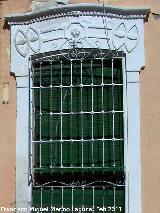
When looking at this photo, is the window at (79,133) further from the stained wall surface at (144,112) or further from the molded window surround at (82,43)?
the stained wall surface at (144,112)

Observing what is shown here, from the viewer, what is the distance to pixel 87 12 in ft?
23.2

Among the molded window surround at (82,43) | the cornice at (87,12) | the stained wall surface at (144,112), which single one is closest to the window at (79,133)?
the molded window surround at (82,43)

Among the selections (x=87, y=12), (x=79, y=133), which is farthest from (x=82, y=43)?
(x=79, y=133)

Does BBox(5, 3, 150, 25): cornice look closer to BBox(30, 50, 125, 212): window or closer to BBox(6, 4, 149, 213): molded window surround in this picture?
BBox(6, 4, 149, 213): molded window surround

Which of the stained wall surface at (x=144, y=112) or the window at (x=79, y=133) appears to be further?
the window at (x=79, y=133)

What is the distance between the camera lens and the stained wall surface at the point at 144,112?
6.84 meters

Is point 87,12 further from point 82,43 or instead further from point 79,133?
point 79,133

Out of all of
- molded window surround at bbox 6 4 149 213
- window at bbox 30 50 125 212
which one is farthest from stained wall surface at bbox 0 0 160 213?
window at bbox 30 50 125 212

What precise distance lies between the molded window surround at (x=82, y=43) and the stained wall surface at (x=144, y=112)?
75mm

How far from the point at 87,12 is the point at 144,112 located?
1483 millimetres

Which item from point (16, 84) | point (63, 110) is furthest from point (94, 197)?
point (16, 84)

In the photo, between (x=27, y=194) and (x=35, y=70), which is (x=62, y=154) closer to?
(x=27, y=194)

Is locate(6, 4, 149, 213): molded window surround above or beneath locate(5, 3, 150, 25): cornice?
beneath

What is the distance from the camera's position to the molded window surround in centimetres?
695
